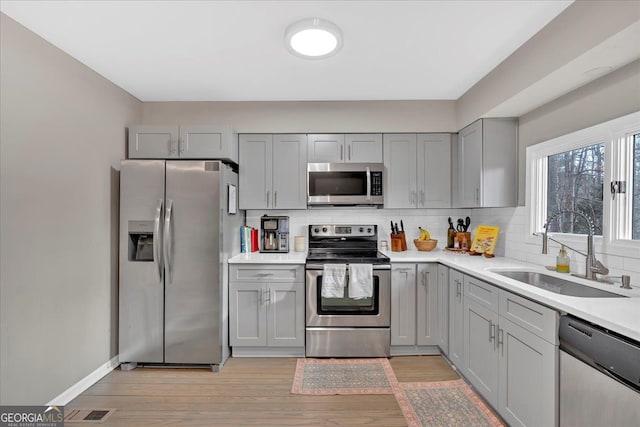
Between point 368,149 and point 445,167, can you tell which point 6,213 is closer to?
point 368,149

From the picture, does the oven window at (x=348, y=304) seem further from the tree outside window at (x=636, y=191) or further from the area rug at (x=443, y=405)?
the tree outside window at (x=636, y=191)

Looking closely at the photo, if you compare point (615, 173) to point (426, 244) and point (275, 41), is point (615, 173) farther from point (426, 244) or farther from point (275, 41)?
point (275, 41)

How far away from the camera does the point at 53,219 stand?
212 cm

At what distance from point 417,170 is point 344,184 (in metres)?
0.78

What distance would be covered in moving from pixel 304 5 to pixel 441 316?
8.60 feet

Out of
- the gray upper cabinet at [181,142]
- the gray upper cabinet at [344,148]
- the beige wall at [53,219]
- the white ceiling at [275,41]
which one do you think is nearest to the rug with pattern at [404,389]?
the beige wall at [53,219]

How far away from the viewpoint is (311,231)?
137 inches

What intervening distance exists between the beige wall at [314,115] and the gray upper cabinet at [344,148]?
71mm

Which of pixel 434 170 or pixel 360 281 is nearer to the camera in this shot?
pixel 360 281

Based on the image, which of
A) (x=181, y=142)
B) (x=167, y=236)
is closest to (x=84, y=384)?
(x=167, y=236)

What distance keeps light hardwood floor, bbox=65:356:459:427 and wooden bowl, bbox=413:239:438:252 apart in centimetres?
109

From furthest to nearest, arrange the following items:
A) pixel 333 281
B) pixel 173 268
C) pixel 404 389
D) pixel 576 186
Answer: pixel 333 281 < pixel 173 268 < pixel 404 389 < pixel 576 186

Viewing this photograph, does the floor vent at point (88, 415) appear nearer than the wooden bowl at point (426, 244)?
Yes

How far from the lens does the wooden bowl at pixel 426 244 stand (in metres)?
3.34
